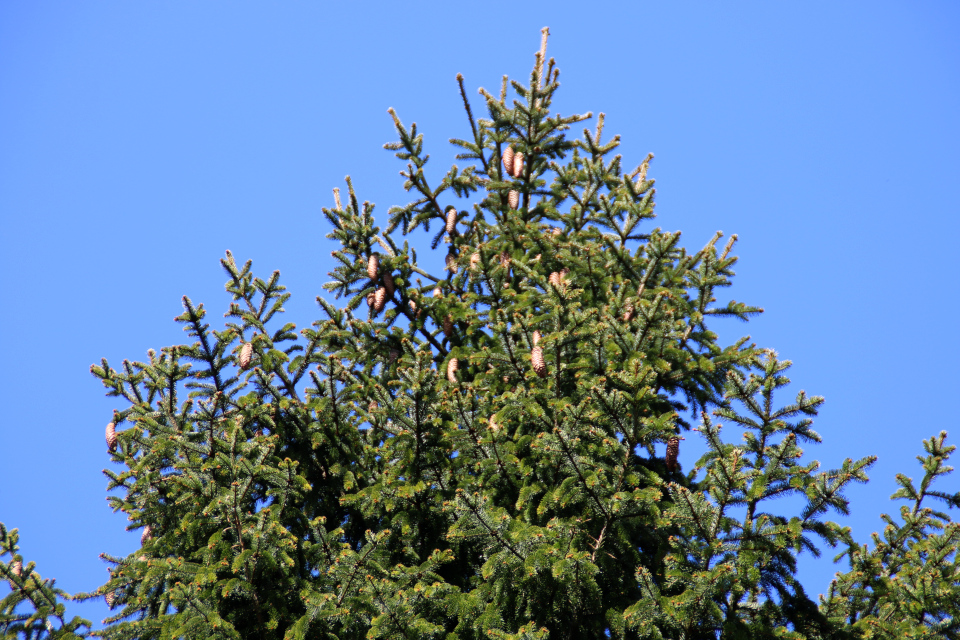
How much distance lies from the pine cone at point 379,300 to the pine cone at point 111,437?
2.89 m

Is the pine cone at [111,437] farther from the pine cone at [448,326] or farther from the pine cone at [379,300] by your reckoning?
the pine cone at [448,326]

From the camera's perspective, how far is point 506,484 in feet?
20.7

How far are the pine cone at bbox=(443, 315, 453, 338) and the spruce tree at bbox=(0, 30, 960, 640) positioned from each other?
64 mm

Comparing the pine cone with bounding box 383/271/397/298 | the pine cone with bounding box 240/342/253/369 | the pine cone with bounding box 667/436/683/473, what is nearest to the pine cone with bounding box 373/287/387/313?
the pine cone with bounding box 383/271/397/298

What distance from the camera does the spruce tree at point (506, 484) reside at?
203 inches

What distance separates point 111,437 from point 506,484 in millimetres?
3505

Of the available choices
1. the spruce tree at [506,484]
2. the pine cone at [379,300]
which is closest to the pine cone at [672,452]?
→ the spruce tree at [506,484]

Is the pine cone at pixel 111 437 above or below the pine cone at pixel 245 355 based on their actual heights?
below

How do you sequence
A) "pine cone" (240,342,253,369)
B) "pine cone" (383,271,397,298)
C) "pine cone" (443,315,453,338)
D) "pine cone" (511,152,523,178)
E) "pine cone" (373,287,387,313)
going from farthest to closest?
"pine cone" (511,152,523,178) < "pine cone" (383,271,397,298) < "pine cone" (373,287,387,313) < "pine cone" (443,315,453,338) < "pine cone" (240,342,253,369)

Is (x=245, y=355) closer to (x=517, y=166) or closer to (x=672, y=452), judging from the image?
(x=517, y=166)

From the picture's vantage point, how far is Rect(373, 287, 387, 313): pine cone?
827 cm

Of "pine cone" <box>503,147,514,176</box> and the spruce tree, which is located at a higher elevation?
"pine cone" <box>503,147,514,176</box>

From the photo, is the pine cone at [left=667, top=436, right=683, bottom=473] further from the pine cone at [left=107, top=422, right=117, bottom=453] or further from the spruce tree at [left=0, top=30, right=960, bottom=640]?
the pine cone at [left=107, top=422, right=117, bottom=453]

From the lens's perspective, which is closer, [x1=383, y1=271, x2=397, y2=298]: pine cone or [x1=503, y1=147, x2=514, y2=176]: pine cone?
[x1=383, y1=271, x2=397, y2=298]: pine cone
